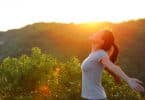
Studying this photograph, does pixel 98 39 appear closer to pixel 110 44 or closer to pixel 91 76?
pixel 110 44

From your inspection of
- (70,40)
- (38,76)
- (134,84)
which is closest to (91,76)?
(134,84)

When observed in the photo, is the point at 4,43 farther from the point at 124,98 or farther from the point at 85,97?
the point at 85,97

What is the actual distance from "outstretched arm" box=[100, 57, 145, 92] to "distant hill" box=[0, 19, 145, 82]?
6976cm

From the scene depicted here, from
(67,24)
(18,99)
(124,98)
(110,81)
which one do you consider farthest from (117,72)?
(67,24)

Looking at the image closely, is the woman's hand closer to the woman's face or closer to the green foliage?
the woman's face

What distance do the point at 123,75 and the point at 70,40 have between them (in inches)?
3521

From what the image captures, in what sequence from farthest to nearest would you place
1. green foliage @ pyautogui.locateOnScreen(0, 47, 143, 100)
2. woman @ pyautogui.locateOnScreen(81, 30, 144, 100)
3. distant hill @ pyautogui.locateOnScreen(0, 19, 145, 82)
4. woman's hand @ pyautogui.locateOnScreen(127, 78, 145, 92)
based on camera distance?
distant hill @ pyautogui.locateOnScreen(0, 19, 145, 82) < green foliage @ pyautogui.locateOnScreen(0, 47, 143, 100) < woman @ pyautogui.locateOnScreen(81, 30, 144, 100) < woman's hand @ pyautogui.locateOnScreen(127, 78, 145, 92)

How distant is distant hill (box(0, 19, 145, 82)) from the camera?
83.2m

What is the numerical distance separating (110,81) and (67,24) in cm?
7767

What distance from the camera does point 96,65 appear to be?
6.18 meters

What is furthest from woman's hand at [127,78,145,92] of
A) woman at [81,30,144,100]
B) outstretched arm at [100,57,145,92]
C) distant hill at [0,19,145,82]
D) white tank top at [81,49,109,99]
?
distant hill at [0,19,145,82]

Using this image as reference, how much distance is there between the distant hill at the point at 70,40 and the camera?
273ft

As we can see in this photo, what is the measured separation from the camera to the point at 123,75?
5602mm

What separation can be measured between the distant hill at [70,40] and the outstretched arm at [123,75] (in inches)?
2746
